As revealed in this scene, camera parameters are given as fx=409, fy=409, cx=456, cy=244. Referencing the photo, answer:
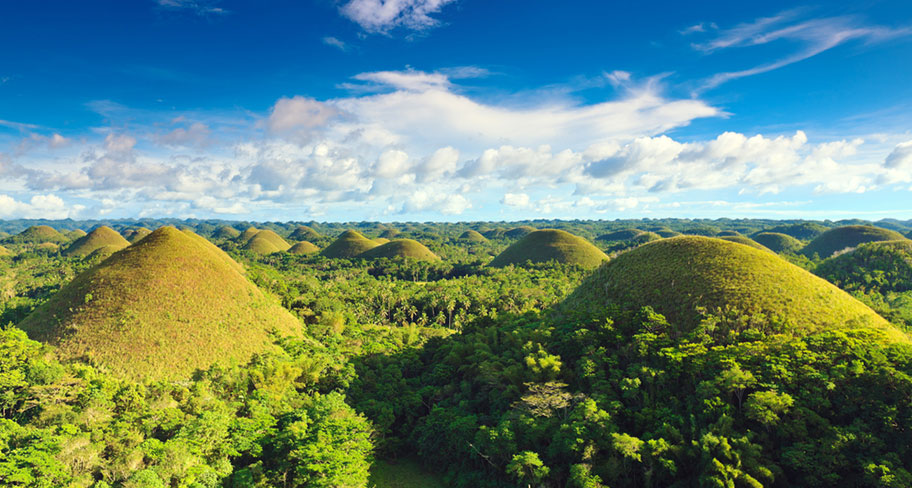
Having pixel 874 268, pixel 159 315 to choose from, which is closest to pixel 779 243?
pixel 874 268

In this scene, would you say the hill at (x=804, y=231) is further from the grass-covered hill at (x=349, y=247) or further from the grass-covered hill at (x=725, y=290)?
the grass-covered hill at (x=725, y=290)

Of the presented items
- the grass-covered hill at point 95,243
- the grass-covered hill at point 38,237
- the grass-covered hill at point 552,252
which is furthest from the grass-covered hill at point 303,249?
the grass-covered hill at point 38,237

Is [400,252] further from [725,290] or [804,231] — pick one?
[804,231]

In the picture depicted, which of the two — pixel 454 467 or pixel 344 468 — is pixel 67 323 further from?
pixel 454 467

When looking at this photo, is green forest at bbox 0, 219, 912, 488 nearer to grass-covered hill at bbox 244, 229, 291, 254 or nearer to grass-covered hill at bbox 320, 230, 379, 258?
grass-covered hill at bbox 320, 230, 379, 258

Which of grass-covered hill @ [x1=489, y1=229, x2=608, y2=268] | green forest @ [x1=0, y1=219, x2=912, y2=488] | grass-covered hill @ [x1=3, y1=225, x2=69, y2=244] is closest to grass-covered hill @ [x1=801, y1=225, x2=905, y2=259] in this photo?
grass-covered hill @ [x1=489, y1=229, x2=608, y2=268]

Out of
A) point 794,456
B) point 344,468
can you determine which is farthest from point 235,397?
point 794,456
